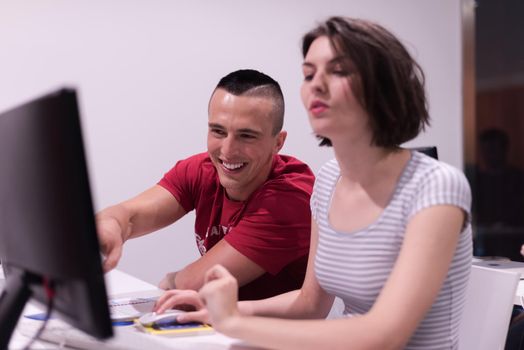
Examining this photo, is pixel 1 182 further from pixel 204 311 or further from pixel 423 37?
pixel 423 37

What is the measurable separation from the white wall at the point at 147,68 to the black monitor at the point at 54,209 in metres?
2.15

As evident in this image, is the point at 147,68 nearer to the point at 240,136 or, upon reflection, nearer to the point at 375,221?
the point at 240,136

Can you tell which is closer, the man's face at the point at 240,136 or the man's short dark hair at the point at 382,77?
the man's short dark hair at the point at 382,77

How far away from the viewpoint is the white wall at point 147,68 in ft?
10.3

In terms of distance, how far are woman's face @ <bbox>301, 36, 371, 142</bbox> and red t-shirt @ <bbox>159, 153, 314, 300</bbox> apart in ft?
2.28

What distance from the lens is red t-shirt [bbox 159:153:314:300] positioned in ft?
6.34

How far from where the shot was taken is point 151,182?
333cm

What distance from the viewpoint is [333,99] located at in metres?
1.26

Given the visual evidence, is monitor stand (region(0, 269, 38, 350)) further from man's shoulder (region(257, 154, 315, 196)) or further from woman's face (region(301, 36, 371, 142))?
man's shoulder (region(257, 154, 315, 196))

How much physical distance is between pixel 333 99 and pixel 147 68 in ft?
7.30

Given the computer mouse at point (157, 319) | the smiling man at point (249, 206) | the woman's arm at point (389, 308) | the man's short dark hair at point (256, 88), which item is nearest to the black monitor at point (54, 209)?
the woman's arm at point (389, 308)

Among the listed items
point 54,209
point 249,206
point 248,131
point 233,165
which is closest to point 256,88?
point 248,131

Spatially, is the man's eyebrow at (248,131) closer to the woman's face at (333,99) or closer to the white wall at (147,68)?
the woman's face at (333,99)

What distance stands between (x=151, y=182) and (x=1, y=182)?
225 centimetres
